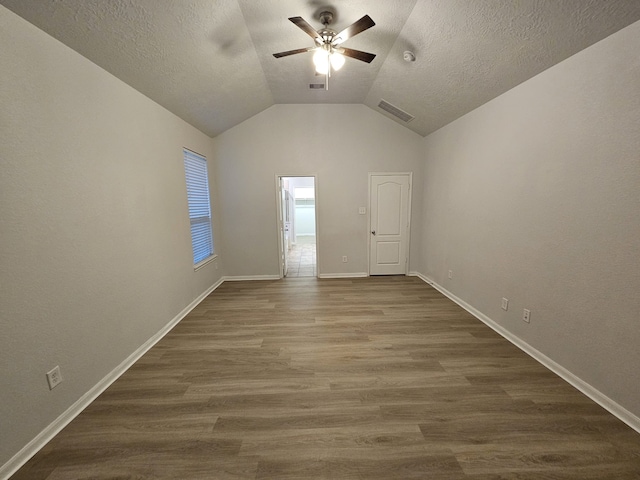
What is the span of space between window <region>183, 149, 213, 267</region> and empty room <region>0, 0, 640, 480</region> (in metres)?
0.20

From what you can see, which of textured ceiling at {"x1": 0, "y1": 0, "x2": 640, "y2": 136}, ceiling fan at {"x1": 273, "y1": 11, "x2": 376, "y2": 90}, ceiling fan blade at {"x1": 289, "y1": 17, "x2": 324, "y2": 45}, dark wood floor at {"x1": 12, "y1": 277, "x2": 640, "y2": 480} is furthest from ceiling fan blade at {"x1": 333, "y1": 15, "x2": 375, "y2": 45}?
dark wood floor at {"x1": 12, "y1": 277, "x2": 640, "y2": 480}

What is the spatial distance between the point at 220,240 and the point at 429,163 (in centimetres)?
414

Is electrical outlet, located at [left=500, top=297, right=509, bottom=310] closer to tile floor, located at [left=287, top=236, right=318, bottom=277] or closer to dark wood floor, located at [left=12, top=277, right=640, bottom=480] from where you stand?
dark wood floor, located at [left=12, top=277, right=640, bottom=480]

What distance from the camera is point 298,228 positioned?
1186cm

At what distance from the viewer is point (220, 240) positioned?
14.5 ft

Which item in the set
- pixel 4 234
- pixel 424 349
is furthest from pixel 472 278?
pixel 4 234

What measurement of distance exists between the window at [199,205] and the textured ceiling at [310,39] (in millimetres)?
740

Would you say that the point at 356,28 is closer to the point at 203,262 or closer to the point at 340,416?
the point at 340,416

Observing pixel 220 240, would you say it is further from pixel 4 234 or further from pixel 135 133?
pixel 4 234

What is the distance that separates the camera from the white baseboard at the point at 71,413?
1.29 m

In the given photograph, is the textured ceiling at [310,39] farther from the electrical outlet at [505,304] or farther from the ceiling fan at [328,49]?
the electrical outlet at [505,304]

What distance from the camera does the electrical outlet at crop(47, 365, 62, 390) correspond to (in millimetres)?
1494

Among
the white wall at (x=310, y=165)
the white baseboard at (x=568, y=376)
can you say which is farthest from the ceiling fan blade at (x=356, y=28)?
the white baseboard at (x=568, y=376)

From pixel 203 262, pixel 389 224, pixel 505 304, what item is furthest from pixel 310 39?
pixel 505 304
